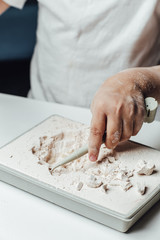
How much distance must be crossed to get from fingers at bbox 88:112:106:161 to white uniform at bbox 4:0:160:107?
33 centimetres

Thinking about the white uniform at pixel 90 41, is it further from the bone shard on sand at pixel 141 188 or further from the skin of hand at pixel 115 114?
the bone shard on sand at pixel 141 188

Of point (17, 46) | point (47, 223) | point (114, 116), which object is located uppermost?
point (114, 116)

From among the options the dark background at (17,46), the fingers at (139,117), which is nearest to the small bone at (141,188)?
the fingers at (139,117)

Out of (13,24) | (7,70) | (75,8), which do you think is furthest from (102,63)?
(7,70)

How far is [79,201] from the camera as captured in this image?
470mm

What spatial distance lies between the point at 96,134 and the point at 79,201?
13 cm

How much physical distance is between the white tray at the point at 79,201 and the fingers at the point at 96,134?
0.29ft

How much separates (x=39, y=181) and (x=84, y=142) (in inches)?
5.6

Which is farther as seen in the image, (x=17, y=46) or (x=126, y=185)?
(x=17, y=46)

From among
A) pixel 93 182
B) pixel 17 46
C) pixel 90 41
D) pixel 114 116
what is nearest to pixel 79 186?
pixel 93 182

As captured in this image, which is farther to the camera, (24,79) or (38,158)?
(24,79)

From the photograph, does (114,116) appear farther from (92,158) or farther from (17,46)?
(17,46)

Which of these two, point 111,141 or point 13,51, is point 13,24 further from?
point 111,141

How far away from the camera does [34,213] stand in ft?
1.64
